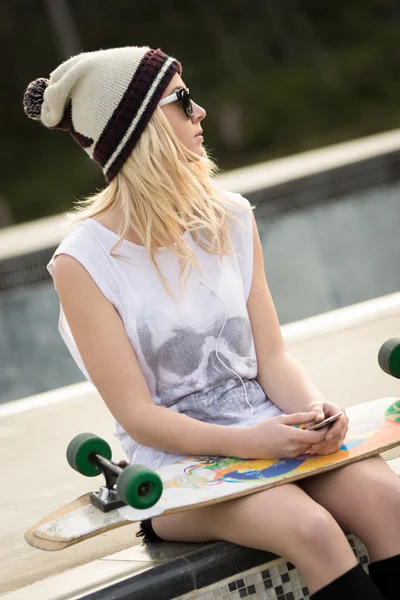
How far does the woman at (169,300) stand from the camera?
7.60 ft

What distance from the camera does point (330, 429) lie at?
2234 mm

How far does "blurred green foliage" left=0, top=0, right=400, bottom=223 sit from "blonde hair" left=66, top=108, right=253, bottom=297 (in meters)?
18.7

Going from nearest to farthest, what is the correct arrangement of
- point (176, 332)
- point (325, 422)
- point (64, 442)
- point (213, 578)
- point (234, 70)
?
point (325, 422) → point (213, 578) → point (176, 332) → point (64, 442) → point (234, 70)

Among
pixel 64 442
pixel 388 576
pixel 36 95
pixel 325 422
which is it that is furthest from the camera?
pixel 64 442

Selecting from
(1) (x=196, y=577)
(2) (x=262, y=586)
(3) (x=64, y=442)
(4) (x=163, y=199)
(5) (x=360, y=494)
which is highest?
(4) (x=163, y=199)

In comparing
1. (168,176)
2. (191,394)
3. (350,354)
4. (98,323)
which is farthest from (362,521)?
(350,354)

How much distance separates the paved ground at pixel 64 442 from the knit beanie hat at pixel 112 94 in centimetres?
118

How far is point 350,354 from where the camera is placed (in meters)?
4.40

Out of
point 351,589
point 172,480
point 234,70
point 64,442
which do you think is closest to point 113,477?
point 172,480

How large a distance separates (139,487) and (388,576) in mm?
600

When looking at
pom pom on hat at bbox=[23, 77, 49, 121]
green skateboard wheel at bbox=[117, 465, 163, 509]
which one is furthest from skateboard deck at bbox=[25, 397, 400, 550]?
pom pom on hat at bbox=[23, 77, 49, 121]

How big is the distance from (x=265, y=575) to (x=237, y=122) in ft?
72.4

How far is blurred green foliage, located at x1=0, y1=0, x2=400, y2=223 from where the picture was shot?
22.8 metres

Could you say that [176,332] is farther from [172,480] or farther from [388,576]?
[388,576]
